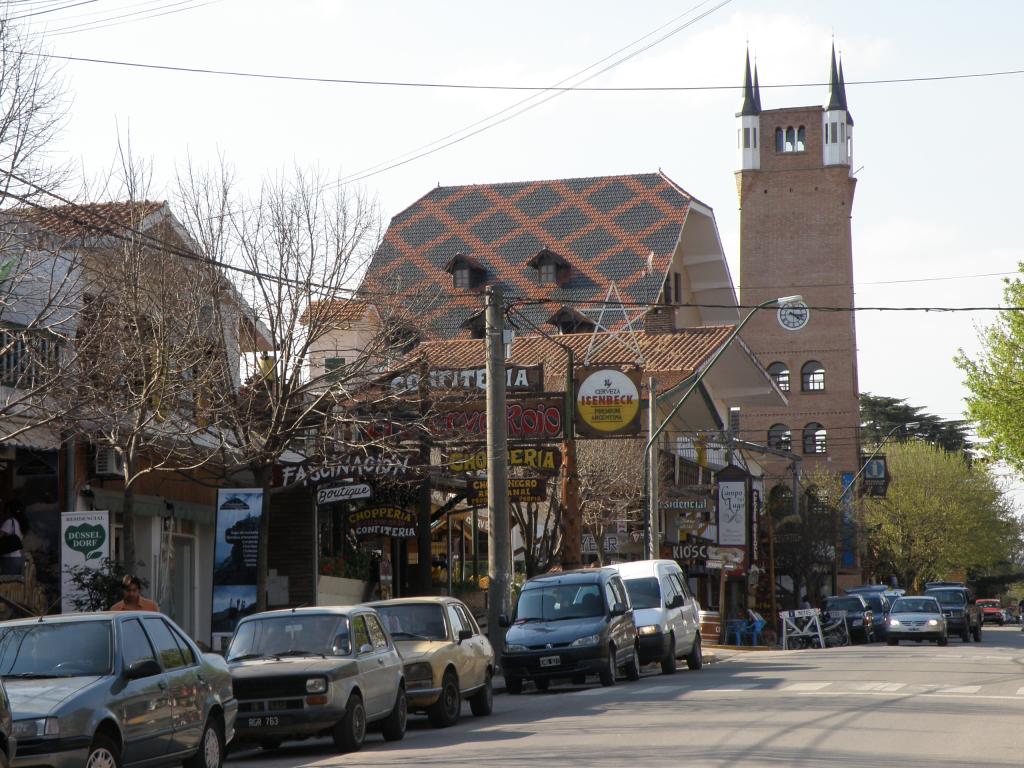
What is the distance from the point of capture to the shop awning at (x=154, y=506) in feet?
82.2

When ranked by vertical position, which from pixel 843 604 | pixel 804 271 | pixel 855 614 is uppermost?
pixel 804 271

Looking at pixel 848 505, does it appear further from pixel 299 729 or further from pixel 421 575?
pixel 299 729

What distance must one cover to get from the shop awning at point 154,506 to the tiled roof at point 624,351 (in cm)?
1999

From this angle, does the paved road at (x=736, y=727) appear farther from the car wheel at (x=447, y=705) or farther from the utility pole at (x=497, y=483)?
the utility pole at (x=497, y=483)

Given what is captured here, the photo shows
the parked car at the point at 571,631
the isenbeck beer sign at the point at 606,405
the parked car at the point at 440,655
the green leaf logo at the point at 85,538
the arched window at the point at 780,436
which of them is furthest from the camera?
the arched window at the point at 780,436

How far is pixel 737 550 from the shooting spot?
47375 millimetres

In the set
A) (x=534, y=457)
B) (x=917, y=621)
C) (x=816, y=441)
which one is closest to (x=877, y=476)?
(x=816, y=441)

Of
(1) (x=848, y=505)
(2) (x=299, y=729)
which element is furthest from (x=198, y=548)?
(1) (x=848, y=505)

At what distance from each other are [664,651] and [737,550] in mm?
20078

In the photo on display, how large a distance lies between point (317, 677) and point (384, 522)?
52.0 ft

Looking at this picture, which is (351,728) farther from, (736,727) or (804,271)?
Answer: (804,271)

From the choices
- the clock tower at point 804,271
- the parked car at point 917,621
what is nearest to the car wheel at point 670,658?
the parked car at point 917,621

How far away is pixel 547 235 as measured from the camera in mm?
63281

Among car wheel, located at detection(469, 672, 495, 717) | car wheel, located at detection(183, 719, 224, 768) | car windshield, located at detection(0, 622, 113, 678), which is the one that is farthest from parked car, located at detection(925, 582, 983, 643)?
car windshield, located at detection(0, 622, 113, 678)
